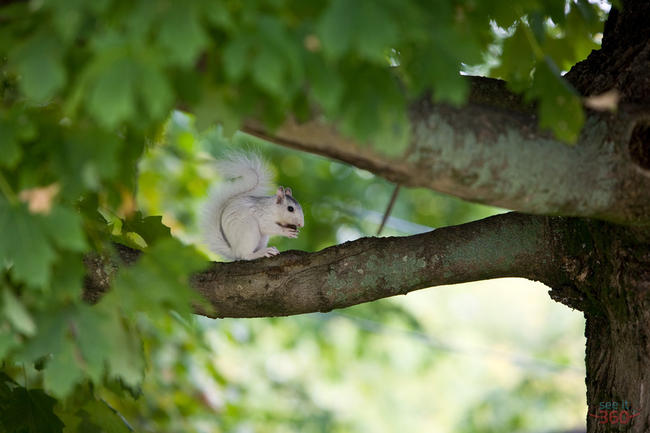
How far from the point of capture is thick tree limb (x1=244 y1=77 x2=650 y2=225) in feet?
4.36

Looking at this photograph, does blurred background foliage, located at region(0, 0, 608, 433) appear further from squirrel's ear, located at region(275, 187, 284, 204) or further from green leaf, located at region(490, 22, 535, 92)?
squirrel's ear, located at region(275, 187, 284, 204)

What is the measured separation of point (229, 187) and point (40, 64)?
158cm

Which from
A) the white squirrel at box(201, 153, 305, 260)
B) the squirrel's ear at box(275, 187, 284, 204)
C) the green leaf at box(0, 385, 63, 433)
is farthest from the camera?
the squirrel's ear at box(275, 187, 284, 204)

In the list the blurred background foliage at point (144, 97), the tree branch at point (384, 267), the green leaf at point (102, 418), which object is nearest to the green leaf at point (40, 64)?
the blurred background foliage at point (144, 97)

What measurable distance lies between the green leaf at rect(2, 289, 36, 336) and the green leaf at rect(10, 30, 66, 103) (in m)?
0.30

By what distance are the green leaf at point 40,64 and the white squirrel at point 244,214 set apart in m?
1.36

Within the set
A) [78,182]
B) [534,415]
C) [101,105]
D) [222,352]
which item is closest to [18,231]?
[78,182]

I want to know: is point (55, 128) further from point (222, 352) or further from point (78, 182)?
point (222, 352)

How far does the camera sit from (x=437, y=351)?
23.1 ft

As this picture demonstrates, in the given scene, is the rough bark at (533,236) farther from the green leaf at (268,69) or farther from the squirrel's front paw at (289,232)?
the squirrel's front paw at (289,232)

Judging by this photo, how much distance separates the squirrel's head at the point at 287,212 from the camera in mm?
2514

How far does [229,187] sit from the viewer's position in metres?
2.62

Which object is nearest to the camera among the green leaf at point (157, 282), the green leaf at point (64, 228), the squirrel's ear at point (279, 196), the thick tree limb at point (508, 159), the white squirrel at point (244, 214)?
the green leaf at point (64, 228)

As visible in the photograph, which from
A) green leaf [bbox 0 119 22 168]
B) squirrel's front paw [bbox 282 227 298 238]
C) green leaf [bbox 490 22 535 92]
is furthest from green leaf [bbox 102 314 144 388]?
squirrel's front paw [bbox 282 227 298 238]
